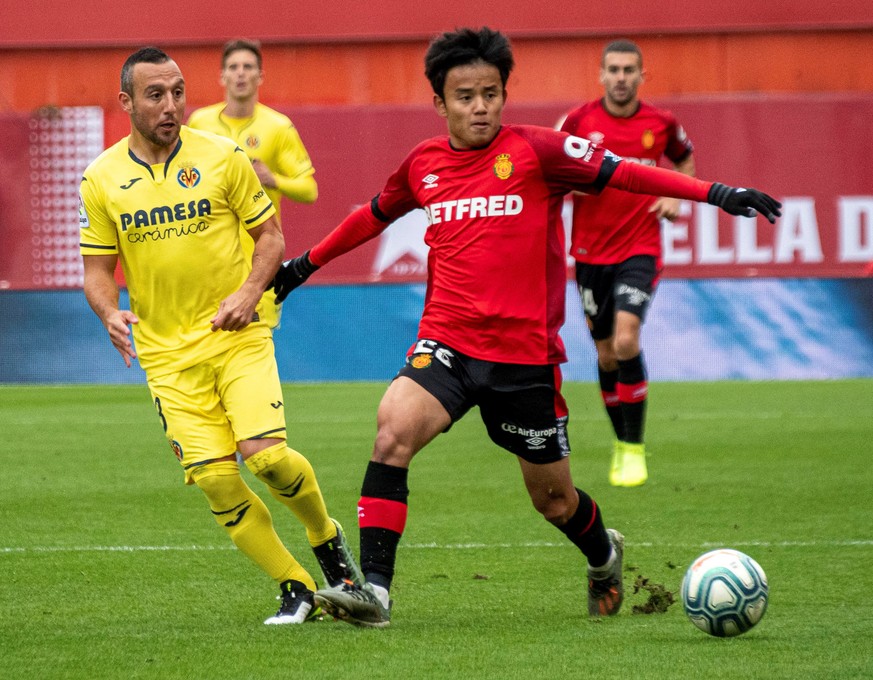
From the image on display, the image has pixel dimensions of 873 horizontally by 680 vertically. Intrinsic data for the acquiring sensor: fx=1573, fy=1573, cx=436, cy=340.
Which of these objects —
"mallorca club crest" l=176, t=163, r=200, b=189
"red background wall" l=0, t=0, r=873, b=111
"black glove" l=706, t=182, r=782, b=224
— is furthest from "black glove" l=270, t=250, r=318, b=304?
"red background wall" l=0, t=0, r=873, b=111

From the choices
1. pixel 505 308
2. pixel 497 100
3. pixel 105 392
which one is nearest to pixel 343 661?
pixel 505 308

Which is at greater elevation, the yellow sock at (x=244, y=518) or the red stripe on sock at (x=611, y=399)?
the yellow sock at (x=244, y=518)

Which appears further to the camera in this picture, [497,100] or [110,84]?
[110,84]

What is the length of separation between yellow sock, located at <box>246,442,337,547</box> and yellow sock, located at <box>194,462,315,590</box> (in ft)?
0.30

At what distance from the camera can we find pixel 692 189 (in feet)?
17.4

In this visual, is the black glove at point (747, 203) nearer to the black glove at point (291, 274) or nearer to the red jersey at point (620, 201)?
the black glove at point (291, 274)

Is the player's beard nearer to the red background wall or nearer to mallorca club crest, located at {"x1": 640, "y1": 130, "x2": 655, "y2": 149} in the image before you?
mallorca club crest, located at {"x1": 640, "y1": 130, "x2": 655, "y2": 149}

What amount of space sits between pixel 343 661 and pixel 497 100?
2.03 metres

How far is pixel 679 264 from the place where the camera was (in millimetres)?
19500

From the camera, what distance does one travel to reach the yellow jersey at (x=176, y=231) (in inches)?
221

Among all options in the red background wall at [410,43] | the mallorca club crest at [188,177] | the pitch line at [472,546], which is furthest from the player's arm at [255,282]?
the red background wall at [410,43]

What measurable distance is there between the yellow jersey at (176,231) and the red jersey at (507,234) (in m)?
0.72

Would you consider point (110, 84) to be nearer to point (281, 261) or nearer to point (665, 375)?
point (665, 375)

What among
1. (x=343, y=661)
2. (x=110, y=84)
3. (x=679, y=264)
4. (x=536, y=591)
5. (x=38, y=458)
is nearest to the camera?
Result: (x=343, y=661)
